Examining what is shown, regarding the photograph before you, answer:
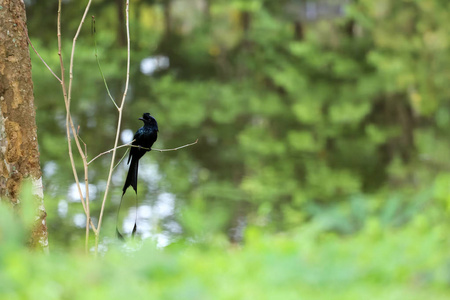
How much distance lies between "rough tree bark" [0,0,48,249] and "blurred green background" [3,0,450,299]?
4.91 m

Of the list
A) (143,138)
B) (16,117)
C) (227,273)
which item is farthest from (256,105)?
(227,273)

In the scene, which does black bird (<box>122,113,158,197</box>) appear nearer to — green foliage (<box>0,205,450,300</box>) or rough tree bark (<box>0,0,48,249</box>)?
green foliage (<box>0,205,450,300</box>)

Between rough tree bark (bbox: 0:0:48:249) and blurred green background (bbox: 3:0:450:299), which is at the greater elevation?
blurred green background (bbox: 3:0:450:299)

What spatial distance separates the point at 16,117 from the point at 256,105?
317 inches

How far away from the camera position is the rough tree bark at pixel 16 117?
104 inches

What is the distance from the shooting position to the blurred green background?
29.2 feet

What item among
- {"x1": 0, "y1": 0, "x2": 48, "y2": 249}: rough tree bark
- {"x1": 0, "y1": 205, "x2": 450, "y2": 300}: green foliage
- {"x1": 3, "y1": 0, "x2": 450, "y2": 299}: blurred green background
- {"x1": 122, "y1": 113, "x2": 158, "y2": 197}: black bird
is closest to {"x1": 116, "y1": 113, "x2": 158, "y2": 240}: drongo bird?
{"x1": 122, "y1": 113, "x2": 158, "y2": 197}: black bird

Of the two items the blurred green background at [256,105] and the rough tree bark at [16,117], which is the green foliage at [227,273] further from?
the blurred green background at [256,105]

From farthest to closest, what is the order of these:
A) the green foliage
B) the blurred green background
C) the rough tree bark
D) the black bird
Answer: the blurred green background, the rough tree bark, the black bird, the green foliage

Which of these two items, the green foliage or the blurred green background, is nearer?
the green foliage

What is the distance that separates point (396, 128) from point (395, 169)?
4.17ft

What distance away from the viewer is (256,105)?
10.5m

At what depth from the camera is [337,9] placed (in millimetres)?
11953

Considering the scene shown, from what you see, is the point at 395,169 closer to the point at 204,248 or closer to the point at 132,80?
the point at 132,80
